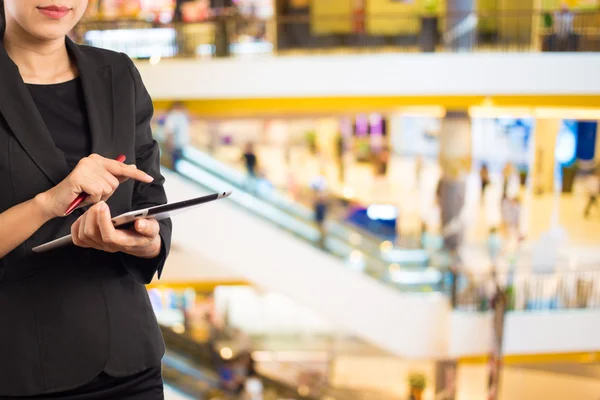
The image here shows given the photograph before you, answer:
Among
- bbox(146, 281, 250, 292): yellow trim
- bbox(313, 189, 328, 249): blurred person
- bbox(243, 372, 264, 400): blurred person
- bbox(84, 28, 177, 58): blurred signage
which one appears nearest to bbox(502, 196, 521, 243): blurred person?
bbox(313, 189, 328, 249): blurred person

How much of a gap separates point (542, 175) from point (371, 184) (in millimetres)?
4356

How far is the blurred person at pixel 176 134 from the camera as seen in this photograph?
871cm

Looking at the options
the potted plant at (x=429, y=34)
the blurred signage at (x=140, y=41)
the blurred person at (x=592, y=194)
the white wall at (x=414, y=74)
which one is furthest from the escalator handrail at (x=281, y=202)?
the blurred person at (x=592, y=194)

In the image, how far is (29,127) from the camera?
117 cm

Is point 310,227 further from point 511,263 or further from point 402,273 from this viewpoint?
point 511,263

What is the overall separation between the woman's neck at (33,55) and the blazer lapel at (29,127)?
55 mm

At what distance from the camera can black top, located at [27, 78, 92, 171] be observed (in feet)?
4.01

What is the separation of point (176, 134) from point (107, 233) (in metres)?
8.43

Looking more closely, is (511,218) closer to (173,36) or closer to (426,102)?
(426,102)

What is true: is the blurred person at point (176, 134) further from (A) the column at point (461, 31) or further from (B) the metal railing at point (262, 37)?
(A) the column at point (461, 31)

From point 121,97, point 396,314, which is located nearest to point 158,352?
point 121,97

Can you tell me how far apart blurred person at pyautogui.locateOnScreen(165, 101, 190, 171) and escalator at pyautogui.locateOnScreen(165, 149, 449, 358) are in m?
0.11

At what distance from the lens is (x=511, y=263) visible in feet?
33.5

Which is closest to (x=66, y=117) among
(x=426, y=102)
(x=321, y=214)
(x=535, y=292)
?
(x=321, y=214)
